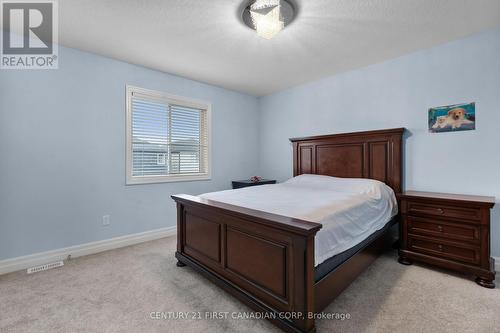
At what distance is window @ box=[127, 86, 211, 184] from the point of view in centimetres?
322

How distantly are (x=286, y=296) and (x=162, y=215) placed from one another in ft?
8.28

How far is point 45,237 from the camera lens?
253 centimetres

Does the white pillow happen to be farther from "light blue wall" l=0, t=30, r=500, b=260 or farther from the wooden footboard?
the wooden footboard

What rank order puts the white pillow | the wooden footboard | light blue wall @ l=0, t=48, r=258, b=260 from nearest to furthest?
the wooden footboard
light blue wall @ l=0, t=48, r=258, b=260
the white pillow

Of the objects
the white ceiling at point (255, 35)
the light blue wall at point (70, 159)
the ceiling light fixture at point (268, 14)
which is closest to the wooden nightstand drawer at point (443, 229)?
the white ceiling at point (255, 35)

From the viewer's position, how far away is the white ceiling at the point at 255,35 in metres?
2.00

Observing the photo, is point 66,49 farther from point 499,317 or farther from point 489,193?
point 489,193

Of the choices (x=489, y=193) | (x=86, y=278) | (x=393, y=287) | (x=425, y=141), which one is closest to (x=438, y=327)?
(x=393, y=287)

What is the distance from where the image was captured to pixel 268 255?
157 centimetres

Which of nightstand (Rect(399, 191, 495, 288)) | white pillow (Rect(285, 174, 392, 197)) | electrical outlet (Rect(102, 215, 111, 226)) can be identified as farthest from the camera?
electrical outlet (Rect(102, 215, 111, 226))

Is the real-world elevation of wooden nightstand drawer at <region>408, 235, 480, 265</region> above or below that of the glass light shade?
below

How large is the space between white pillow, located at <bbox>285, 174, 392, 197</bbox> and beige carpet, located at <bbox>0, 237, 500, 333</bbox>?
0.81 m

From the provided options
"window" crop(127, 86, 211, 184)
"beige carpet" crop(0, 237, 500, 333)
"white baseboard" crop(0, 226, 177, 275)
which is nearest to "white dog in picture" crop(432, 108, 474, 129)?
"beige carpet" crop(0, 237, 500, 333)

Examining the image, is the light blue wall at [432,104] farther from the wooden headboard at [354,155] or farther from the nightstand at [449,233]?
the nightstand at [449,233]
